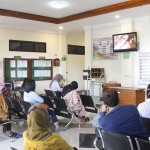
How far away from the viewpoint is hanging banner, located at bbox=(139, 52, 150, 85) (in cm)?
677

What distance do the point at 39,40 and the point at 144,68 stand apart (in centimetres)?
421

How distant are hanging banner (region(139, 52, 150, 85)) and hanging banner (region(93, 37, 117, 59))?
3.51 ft

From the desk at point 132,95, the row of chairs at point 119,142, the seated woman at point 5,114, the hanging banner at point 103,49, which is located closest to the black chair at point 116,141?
the row of chairs at point 119,142

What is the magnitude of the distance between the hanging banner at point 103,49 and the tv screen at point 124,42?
1.87ft

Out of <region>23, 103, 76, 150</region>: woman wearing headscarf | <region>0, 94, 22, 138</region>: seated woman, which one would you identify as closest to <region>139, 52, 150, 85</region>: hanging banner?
<region>0, 94, 22, 138</region>: seated woman

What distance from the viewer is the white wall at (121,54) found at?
6852 millimetres

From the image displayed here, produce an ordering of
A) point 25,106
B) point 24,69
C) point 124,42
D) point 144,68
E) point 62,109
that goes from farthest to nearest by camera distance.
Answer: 1. point 24,69
2. point 124,42
3. point 144,68
4. point 62,109
5. point 25,106

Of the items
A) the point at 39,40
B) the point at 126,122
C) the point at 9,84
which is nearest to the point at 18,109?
the point at 126,122

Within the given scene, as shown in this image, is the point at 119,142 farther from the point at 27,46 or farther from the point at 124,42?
the point at 27,46

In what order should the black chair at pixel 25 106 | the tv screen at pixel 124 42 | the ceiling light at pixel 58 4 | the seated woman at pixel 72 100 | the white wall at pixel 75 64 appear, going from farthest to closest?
the white wall at pixel 75 64
the tv screen at pixel 124 42
the ceiling light at pixel 58 4
the seated woman at pixel 72 100
the black chair at pixel 25 106

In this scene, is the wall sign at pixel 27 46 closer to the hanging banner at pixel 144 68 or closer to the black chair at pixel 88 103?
the hanging banner at pixel 144 68

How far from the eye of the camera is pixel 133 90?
6.23 meters

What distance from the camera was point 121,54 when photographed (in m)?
7.35

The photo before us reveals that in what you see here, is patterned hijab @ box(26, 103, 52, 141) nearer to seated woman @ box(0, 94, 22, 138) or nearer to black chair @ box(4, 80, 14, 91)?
seated woman @ box(0, 94, 22, 138)
